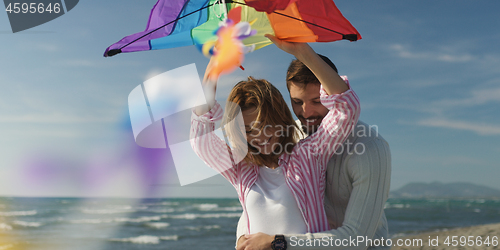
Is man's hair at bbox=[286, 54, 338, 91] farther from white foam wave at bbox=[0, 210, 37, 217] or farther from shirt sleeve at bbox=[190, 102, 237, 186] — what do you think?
white foam wave at bbox=[0, 210, 37, 217]

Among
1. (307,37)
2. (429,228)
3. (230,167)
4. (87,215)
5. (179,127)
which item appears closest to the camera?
(307,37)

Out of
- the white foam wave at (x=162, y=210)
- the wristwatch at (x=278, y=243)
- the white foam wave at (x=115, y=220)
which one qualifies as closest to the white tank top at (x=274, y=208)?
the wristwatch at (x=278, y=243)

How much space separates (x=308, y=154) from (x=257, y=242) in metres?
0.51

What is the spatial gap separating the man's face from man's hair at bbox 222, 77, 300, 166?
18 cm

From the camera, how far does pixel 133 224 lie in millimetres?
18078

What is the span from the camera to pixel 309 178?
1.90 meters

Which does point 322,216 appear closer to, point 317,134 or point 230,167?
point 317,134

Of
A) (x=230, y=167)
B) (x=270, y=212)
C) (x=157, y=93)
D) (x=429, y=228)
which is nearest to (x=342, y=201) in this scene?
(x=270, y=212)

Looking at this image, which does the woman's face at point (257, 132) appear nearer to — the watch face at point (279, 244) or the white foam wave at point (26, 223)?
the watch face at point (279, 244)

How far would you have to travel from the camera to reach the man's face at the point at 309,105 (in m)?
2.21

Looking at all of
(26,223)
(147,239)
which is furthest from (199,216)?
(26,223)

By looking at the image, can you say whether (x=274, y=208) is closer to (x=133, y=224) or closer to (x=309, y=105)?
(x=309, y=105)

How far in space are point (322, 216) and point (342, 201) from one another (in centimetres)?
24

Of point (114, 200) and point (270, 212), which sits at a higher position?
point (270, 212)
